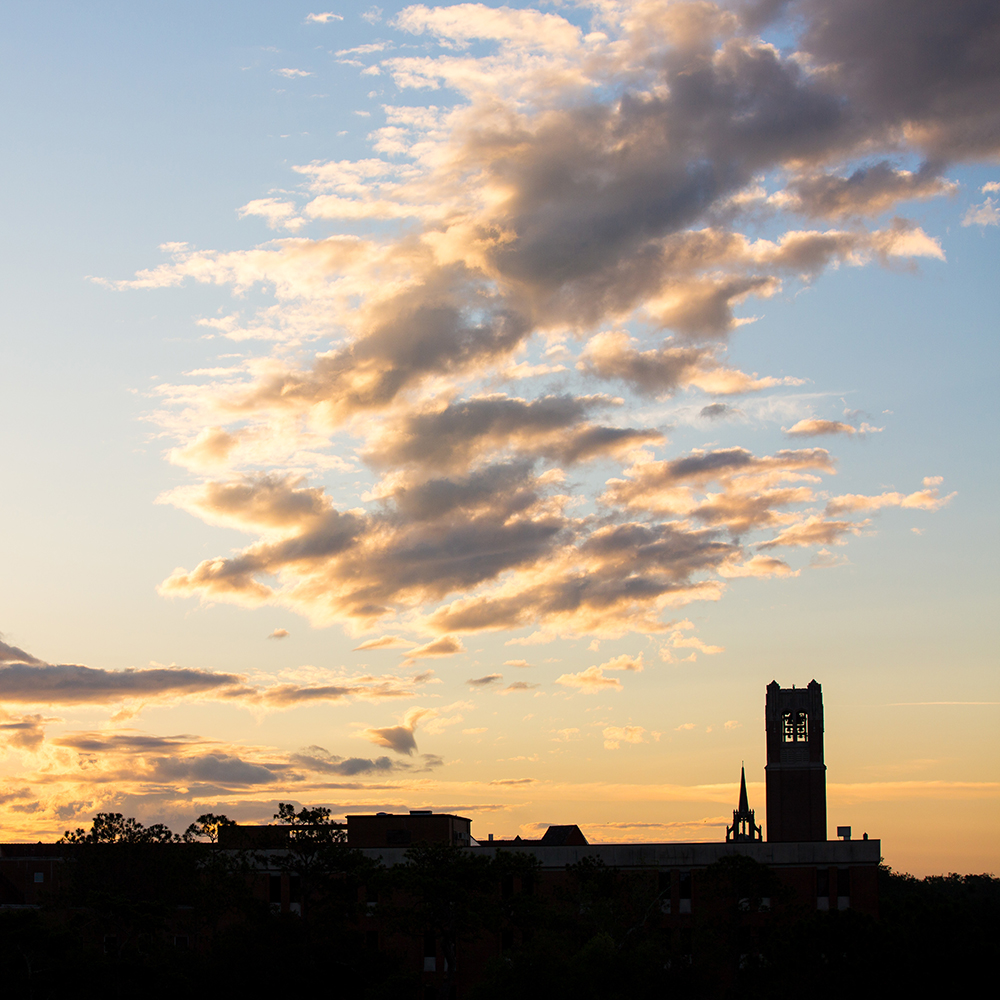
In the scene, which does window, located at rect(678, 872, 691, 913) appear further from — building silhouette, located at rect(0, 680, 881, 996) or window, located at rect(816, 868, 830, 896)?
window, located at rect(816, 868, 830, 896)

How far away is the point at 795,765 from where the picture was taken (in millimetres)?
146625

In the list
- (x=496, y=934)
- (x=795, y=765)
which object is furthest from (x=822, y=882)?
(x=795, y=765)

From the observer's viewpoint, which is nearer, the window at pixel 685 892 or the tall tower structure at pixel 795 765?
the window at pixel 685 892

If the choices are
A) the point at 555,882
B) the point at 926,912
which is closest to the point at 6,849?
the point at 555,882

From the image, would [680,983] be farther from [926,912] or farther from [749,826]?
[749,826]

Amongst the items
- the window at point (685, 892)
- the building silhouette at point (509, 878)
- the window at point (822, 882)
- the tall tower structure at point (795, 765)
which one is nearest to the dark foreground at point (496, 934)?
the building silhouette at point (509, 878)

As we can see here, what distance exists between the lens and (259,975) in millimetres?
69125

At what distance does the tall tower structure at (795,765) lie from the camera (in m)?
143

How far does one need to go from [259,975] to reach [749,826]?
129542mm

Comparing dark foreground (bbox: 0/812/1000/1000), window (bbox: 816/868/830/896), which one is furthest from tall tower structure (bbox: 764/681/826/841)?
dark foreground (bbox: 0/812/1000/1000)

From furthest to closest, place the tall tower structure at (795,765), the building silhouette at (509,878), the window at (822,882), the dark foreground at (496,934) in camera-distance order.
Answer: the tall tower structure at (795,765) < the window at (822,882) < the building silhouette at (509,878) < the dark foreground at (496,934)

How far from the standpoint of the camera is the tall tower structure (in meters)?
143

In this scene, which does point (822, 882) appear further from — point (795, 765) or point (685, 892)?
point (795, 765)

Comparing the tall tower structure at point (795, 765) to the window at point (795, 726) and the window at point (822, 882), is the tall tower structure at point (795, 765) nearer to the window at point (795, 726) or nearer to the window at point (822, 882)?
the window at point (795, 726)
